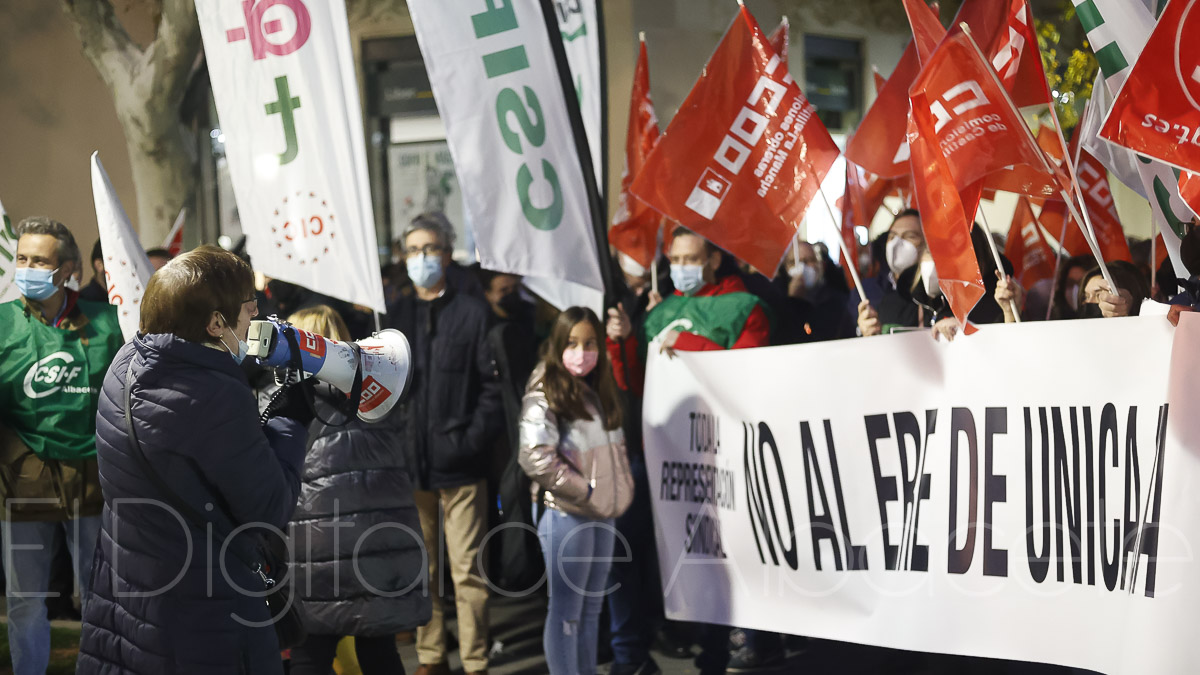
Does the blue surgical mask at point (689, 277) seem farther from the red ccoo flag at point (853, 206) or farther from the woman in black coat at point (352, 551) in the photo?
the woman in black coat at point (352, 551)

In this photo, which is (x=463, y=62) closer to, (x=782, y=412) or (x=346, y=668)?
(x=782, y=412)

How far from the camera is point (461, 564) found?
584cm

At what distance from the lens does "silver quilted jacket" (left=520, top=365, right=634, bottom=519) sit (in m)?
4.85

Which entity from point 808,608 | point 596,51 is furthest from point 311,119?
point 808,608

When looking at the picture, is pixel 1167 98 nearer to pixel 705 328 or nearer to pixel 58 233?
pixel 705 328

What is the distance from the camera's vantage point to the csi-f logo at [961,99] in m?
4.39

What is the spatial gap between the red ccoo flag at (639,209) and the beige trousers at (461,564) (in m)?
1.57

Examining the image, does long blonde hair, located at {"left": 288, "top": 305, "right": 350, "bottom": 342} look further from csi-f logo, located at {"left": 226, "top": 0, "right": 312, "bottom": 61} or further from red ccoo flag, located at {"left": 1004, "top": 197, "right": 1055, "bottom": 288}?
red ccoo flag, located at {"left": 1004, "top": 197, "right": 1055, "bottom": 288}

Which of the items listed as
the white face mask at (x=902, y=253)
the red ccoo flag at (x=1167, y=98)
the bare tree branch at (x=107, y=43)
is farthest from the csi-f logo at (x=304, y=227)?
the bare tree branch at (x=107, y=43)

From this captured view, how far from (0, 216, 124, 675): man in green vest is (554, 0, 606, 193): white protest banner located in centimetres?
232

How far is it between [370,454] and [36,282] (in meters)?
1.75

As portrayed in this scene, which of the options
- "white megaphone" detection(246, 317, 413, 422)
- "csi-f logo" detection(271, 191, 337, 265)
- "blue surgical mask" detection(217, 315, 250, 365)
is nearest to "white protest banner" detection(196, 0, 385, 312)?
"csi-f logo" detection(271, 191, 337, 265)

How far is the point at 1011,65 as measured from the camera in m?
5.21

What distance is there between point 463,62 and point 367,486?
1.73 metres
